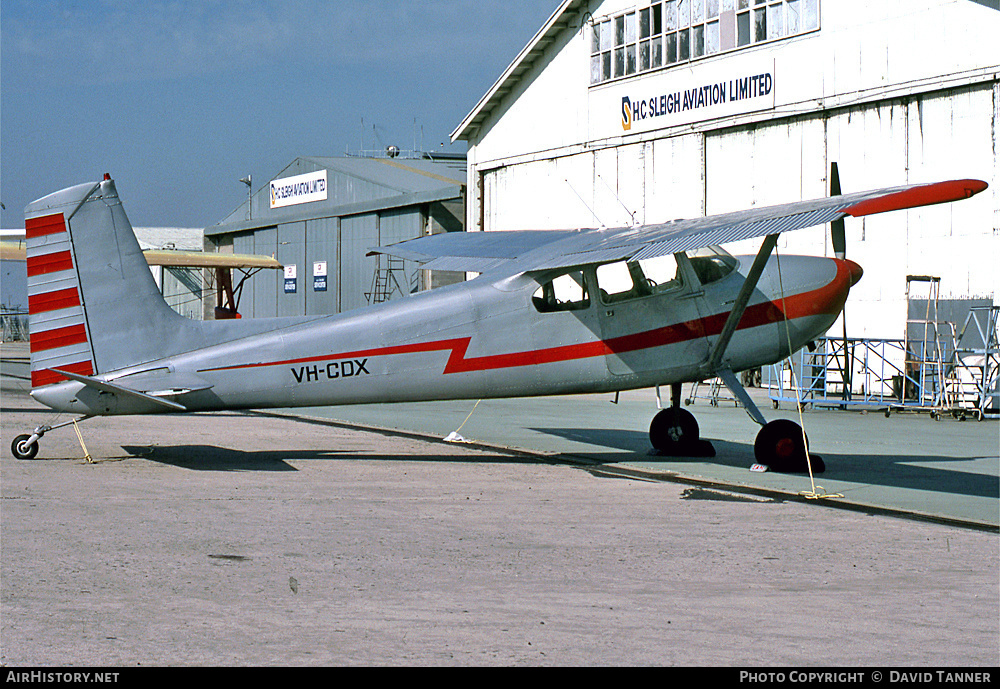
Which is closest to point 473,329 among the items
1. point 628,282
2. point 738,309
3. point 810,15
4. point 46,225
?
point 628,282

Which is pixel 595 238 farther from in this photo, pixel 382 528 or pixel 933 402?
pixel 933 402

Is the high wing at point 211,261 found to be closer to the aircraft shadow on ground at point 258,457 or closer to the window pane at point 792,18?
the window pane at point 792,18

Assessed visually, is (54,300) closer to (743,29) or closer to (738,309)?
(738,309)

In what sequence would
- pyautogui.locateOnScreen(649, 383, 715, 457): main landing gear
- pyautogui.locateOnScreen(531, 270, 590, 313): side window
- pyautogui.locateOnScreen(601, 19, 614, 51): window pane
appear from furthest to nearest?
pyautogui.locateOnScreen(601, 19, 614, 51): window pane, pyautogui.locateOnScreen(649, 383, 715, 457): main landing gear, pyautogui.locateOnScreen(531, 270, 590, 313): side window

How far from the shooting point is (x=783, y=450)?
10.7 m

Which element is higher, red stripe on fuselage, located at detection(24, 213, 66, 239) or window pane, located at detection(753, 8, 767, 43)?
window pane, located at detection(753, 8, 767, 43)

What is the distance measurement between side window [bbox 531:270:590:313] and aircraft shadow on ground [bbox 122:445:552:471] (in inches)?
71.9

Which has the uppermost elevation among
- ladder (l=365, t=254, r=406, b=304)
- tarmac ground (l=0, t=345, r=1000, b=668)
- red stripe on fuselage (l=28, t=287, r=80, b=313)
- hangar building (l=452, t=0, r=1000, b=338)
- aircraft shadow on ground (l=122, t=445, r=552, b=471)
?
hangar building (l=452, t=0, r=1000, b=338)

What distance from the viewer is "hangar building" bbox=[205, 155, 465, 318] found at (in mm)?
42812

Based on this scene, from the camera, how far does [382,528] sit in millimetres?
7438

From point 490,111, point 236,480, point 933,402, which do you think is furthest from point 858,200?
point 490,111

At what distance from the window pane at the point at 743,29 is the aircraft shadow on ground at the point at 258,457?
1753cm

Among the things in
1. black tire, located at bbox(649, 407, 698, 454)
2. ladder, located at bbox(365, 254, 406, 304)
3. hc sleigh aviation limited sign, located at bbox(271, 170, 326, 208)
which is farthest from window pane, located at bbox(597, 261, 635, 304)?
hc sleigh aviation limited sign, located at bbox(271, 170, 326, 208)

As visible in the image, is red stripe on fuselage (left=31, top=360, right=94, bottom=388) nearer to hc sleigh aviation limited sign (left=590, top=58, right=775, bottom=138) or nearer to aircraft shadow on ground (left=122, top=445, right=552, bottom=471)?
aircraft shadow on ground (left=122, top=445, right=552, bottom=471)
